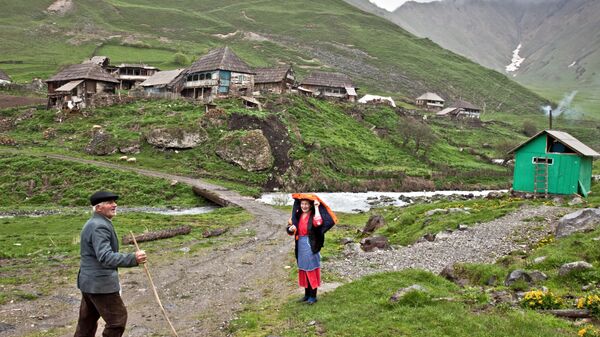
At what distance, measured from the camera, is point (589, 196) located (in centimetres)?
3825

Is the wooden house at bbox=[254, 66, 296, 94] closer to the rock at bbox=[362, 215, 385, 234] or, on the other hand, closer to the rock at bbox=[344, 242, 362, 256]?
the rock at bbox=[362, 215, 385, 234]

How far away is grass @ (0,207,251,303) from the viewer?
1950 centimetres

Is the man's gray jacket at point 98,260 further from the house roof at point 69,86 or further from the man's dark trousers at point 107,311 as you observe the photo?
Result: the house roof at point 69,86

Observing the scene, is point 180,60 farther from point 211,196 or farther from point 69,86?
point 211,196

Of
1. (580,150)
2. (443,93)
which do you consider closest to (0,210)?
(580,150)

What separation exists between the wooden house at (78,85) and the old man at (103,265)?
74265 mm

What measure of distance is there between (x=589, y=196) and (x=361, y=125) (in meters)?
56.1

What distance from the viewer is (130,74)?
108m

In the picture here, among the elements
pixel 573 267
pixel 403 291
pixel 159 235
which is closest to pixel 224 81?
pixel 159 235

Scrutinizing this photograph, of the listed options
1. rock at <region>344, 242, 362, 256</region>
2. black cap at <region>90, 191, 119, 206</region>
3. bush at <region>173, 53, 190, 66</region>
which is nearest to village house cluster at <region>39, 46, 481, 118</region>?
bush at <region>173, 53, 190, 66</region>

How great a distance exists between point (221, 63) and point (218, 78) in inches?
108

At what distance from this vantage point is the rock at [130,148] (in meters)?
63.8

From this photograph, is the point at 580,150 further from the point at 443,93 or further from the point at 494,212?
the point at 443,93

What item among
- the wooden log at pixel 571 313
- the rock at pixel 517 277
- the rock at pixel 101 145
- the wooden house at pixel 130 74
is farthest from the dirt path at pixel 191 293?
the wooden house at pixel 130 74
